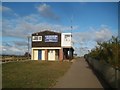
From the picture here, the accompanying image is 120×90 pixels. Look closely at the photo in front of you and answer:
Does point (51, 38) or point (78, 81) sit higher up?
point (51, 38)

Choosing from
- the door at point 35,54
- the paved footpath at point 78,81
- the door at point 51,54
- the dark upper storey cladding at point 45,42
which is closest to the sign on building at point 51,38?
the dark upper storey cladding at point 45,42

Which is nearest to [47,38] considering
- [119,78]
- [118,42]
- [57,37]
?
[57,37]

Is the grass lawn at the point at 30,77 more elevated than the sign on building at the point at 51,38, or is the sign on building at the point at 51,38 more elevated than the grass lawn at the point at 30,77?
the sign on building at the point at 51,38

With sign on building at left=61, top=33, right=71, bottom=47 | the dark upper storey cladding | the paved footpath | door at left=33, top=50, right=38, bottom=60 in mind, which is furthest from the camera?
door at left=33, top=50, right=38, bottom=60

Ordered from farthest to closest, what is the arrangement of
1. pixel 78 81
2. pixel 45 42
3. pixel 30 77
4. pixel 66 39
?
1. pixel 45 42
2. pixel 66 39
3. pixel 30 77
4. pixel 78 81

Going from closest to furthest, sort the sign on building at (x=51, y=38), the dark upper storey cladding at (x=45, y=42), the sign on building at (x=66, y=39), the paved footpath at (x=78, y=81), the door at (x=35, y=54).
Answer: the paved footpath at (x=78, y=81), the sign on building at (x=66, y=39), the dark upper storey cladding at (x=45, y=42), the sign on building at (x=51, y=38), the door at (x=35, y=54)

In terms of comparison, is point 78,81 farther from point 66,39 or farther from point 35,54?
point 35,54

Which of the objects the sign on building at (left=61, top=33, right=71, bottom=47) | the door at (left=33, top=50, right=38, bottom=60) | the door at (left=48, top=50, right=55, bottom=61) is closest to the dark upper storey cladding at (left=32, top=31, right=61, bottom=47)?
the sign on building at (left=61, top=33, right=71, bottom=47)

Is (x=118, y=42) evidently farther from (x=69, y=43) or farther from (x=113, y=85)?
(x=69, y=43)

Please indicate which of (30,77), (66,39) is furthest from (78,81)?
(66,39)

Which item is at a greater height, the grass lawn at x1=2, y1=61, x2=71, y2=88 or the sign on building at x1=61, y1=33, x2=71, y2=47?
the sign on building at x1=61, y1=33, x2=71, y2=47

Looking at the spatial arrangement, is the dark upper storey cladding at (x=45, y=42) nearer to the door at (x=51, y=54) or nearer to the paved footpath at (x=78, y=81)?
the door at (x=51, y=54)

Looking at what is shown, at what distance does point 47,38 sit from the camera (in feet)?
199

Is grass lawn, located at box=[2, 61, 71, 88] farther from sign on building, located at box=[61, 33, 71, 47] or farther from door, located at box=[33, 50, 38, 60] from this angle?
door, located at box=[33, 50, 38, 60]
